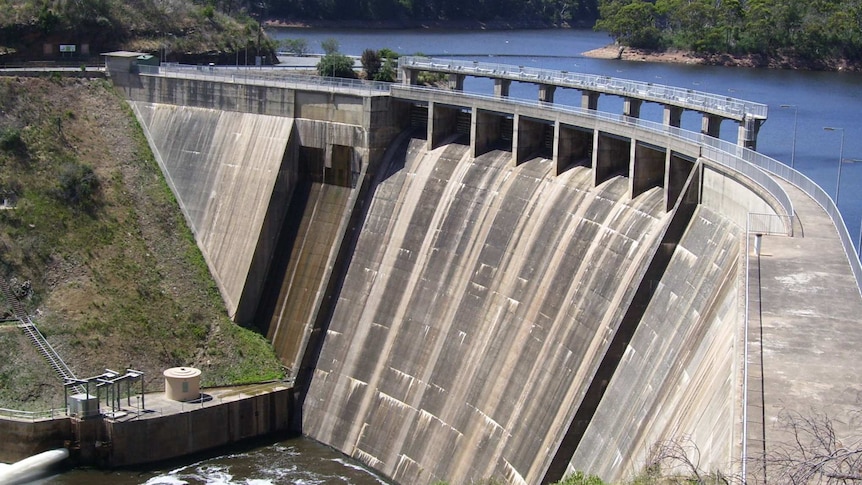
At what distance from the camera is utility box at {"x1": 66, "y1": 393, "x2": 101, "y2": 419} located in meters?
37.6

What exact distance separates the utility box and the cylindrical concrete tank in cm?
284

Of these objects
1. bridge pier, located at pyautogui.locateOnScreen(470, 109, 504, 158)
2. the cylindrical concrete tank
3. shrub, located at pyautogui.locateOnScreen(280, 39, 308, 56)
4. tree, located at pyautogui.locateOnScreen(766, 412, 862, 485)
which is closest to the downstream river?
the cylindrical concrete tank

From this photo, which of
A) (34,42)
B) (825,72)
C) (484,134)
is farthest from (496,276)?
(825,72)

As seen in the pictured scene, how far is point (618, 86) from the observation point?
37.4 m

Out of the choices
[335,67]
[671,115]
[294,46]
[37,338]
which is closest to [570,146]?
[671,115]

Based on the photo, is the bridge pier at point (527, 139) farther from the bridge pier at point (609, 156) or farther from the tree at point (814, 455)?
the tree at point (814, 455)

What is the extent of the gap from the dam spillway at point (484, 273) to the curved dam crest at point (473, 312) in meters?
0.07

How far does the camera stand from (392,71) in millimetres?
71688

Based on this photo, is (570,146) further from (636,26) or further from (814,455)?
(636,26)

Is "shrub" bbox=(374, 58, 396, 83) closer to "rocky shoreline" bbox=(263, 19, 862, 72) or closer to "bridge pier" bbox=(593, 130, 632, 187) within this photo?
"bridge pier" bbox=(593, 130, 632, 187)

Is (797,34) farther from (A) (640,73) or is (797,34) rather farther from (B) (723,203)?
(B) (723,203)

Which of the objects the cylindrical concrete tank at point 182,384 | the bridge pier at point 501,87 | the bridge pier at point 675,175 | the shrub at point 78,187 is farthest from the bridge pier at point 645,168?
the shrub at point 78,187

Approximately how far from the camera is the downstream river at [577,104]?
3759 cm

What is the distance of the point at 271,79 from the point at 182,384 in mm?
14810
